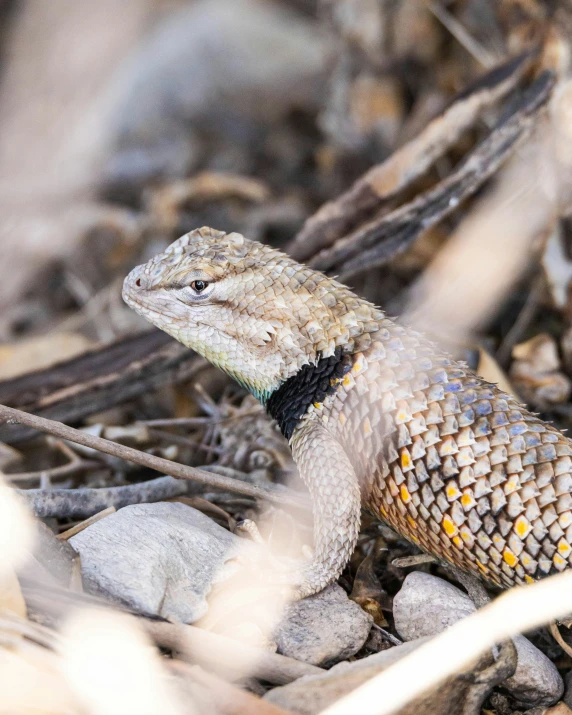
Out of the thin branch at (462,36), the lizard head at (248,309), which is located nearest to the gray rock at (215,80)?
the thin branch at (462,36)

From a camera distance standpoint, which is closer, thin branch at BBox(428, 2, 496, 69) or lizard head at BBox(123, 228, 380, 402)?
lizard head at BBox(123, 228, 380, 402)

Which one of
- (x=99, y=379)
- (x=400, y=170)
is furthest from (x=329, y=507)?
(x=400, y=170)

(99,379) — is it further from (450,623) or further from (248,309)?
(450,623)

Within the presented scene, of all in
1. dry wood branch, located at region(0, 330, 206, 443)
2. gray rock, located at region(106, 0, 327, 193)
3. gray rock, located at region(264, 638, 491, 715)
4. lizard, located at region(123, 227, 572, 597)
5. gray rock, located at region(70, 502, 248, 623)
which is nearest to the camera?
gray rock, located at region(264, 638, 491, 715)

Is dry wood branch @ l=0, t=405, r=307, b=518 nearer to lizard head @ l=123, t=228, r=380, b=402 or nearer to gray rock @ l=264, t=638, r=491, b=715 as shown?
lizard head @ l=123, t=228, r=380, b=402

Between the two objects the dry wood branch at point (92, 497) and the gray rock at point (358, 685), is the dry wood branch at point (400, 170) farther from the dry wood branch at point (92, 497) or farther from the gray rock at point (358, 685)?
the gray rock at point (358, 685)

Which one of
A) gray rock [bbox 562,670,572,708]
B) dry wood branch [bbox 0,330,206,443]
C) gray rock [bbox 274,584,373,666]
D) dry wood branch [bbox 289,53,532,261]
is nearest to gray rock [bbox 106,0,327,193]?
dry wood branch [bbox 289,53,532,261]

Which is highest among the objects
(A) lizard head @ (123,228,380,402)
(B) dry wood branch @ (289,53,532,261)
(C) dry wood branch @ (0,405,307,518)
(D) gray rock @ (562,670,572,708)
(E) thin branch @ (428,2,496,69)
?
(E) thin branch @ (428,2,496,69)
